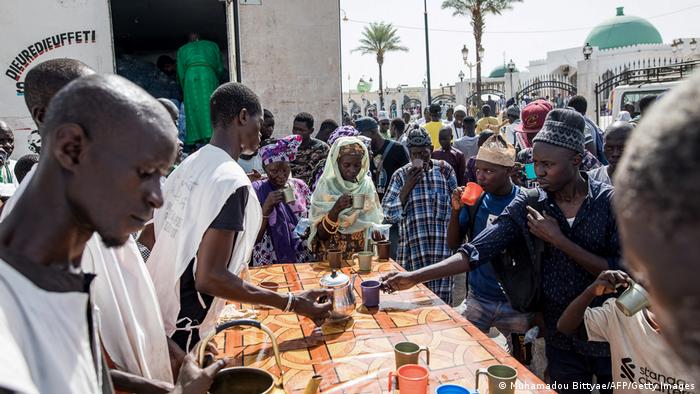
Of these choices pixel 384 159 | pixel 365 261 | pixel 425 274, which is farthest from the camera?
pixel 384 159

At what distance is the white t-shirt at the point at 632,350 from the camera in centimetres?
188

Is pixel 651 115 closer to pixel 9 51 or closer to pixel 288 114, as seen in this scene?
pixel 9 51

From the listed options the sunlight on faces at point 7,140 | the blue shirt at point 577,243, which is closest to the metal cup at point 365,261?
the blue shirt at point 577,243

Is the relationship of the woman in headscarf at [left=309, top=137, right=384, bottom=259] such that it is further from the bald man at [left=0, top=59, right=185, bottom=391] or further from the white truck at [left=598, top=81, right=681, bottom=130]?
the white truck at [left=598, top=81, right=681, bottom=130]

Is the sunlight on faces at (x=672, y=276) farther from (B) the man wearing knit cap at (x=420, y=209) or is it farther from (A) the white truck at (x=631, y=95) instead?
(A) the white truck at (x=631, y=95)

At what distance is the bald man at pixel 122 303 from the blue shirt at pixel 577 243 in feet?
5.97

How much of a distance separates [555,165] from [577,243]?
40 centimetres

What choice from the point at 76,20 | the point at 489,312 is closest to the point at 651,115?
the point at 489,312

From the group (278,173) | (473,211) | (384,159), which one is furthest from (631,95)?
(278,173)

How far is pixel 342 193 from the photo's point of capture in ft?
12.4

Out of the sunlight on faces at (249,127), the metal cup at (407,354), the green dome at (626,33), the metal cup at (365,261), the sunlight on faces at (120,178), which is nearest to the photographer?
the sunlight on faces at (120,178)

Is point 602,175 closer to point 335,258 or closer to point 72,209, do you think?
point 335,258

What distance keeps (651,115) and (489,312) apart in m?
2.86

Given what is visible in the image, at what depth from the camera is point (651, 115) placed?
50 centimetres
